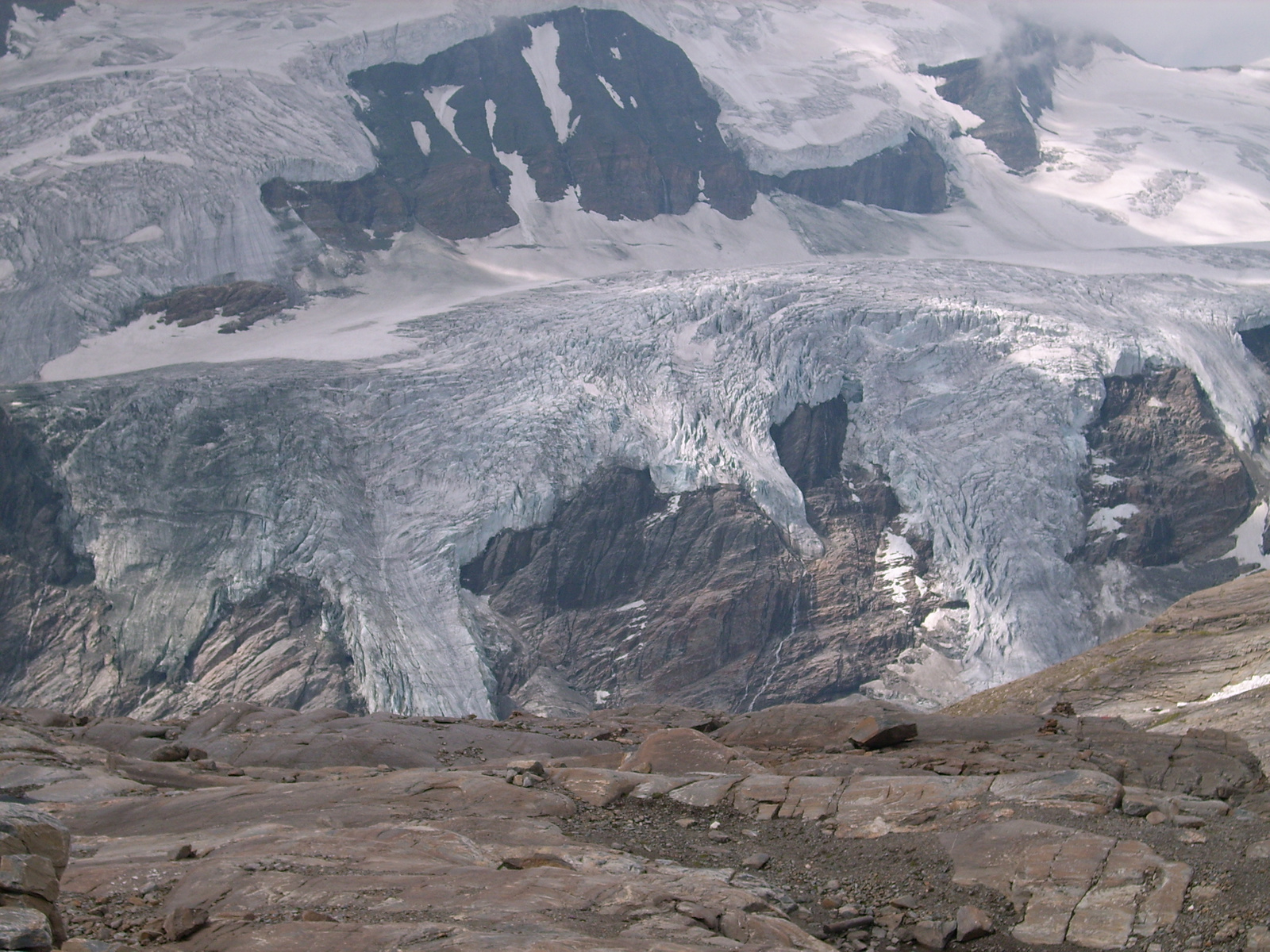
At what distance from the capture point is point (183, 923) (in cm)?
918

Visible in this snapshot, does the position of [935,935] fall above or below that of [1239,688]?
above

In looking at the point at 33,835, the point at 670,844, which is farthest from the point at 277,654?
the point at 33,835

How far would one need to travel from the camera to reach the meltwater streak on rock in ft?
146

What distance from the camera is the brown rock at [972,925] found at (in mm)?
9914

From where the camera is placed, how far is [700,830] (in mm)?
13141

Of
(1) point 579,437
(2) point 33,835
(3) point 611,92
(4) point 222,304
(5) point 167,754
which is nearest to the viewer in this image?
(2) point 33,835

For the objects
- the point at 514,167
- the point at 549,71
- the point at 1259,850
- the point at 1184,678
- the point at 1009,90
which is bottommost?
the point at 1184,678

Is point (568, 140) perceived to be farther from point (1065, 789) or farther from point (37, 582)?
point (1065, 789)

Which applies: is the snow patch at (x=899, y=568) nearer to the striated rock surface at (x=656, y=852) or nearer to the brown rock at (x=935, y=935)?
the striated rock surface at (x=656, y=852)

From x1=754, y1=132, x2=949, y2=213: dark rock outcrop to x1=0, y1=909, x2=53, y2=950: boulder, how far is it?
3372 inches

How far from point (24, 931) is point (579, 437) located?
139ft

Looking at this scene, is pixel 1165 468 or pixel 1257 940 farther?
pixel 1165 468

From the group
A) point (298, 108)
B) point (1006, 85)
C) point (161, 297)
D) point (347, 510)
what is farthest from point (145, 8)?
point (1006, 85)

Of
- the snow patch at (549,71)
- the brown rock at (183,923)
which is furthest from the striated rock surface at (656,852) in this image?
the snow patch at (549,71)
